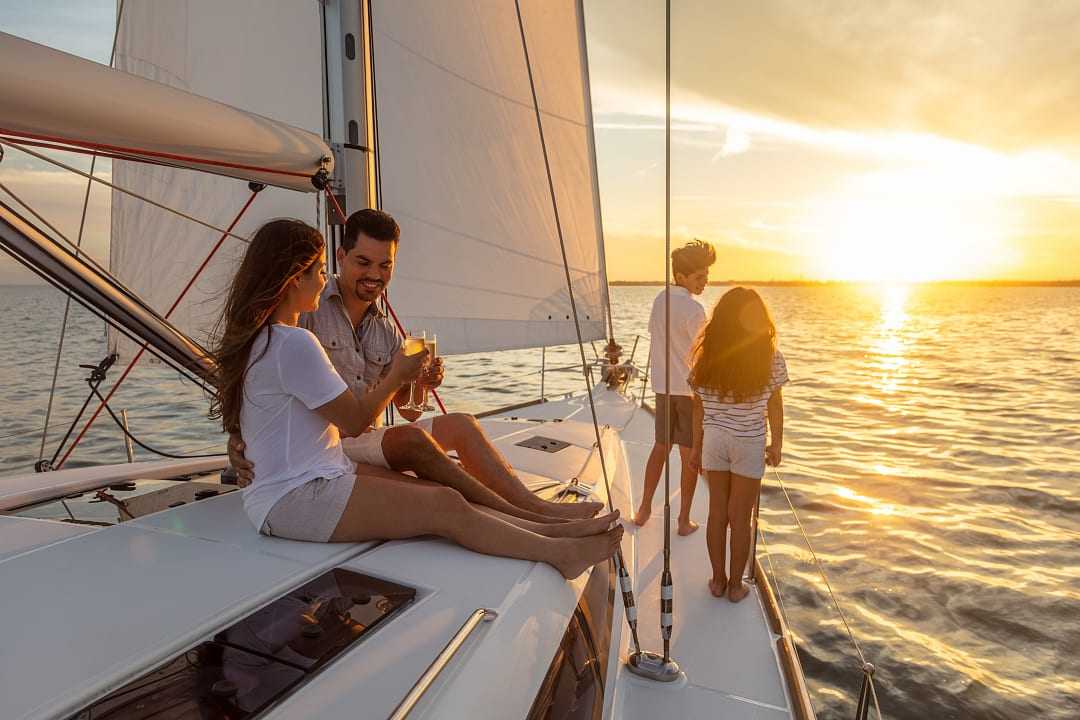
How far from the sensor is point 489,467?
7.53ft

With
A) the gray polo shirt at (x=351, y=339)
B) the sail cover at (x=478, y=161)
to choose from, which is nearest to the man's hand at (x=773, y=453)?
the gray polo shirt at (x=351, y=339)

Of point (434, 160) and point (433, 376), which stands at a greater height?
point (434, 160)

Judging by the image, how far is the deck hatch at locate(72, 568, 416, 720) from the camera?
3.37 ft

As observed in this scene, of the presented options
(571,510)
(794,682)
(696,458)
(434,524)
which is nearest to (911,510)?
(696,458)

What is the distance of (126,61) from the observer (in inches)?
153

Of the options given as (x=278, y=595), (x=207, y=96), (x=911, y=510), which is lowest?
(x=911, y=510)

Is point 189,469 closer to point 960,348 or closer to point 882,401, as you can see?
point 882,401

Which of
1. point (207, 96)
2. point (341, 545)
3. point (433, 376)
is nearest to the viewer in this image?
point (341, 545)

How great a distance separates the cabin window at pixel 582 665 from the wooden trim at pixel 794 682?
572 millimetres

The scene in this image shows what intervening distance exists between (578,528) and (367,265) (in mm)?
1231

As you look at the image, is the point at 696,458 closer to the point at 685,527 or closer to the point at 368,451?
the point at 685,527

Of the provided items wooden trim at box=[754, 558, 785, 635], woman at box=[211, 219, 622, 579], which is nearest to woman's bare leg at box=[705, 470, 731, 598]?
wooden trim at box=[754, 558, 785, 635]

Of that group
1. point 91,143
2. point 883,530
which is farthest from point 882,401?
point 91,143

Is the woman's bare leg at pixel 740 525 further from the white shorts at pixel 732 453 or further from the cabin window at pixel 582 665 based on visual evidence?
the cabin window at pixel 582 665
